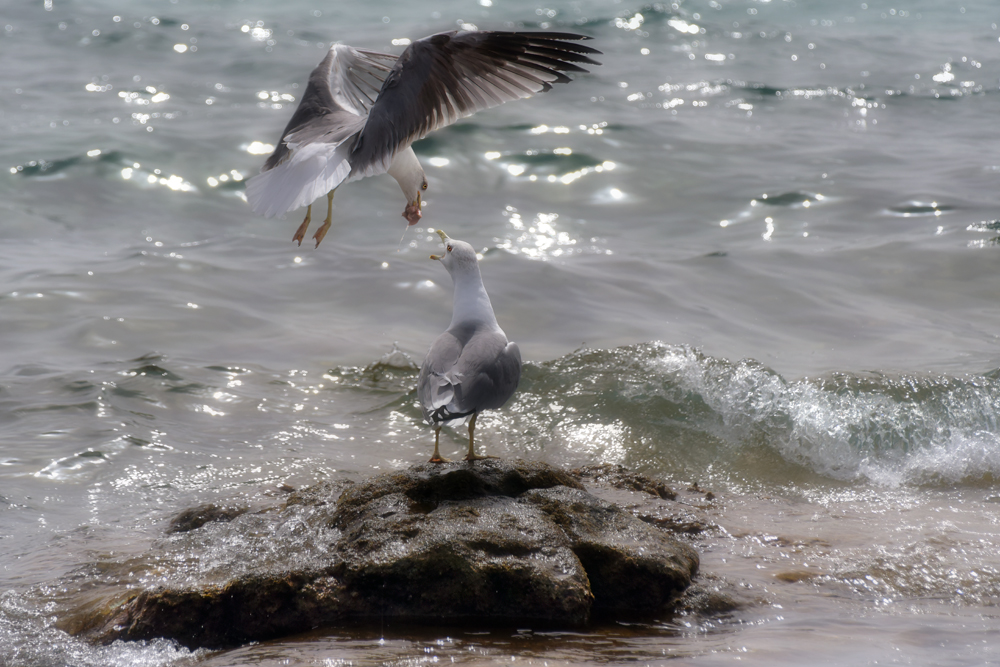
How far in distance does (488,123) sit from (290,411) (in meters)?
8.50

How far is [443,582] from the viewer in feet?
10.5

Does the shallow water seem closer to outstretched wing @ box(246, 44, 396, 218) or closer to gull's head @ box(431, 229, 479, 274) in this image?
gull's head @ box(431, 229, 479, 274)

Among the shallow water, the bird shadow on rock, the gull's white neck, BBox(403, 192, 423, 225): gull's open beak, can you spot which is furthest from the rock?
BBox(403, 192, 423, 225): gull's open beak

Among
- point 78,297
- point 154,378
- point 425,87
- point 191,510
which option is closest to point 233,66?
point 78,297

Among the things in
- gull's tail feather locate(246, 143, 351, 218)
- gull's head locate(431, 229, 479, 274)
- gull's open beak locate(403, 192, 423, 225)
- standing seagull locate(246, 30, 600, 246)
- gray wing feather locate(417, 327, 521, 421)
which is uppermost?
standing seagull locate(246, 30, 600, 246)

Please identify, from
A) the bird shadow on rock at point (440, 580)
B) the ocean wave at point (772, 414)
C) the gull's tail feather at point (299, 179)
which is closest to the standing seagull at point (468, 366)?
the bird shadow on rock at point (440, 580)

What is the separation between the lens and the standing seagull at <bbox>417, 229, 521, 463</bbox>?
3879 mm

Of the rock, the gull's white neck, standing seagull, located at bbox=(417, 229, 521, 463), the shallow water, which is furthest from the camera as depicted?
the gull's white neck

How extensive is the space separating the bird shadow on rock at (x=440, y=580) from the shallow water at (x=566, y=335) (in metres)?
0.09

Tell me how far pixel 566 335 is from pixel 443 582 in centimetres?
417

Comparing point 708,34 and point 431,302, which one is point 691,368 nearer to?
point 431,302

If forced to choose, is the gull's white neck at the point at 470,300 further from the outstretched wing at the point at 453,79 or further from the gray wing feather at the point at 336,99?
the gray wing feather at the point at 336,99

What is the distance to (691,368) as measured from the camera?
614 centimetres

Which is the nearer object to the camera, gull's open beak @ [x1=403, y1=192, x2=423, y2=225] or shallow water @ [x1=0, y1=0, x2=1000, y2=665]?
shallow water @ [x1=0, y1=0, x2=1000, y2=665]
